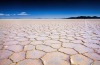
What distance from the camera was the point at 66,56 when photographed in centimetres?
160

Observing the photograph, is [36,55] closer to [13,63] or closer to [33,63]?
[33,63]

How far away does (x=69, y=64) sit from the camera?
4.42 feet

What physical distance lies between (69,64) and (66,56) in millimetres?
254

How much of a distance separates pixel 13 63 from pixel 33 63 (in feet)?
0.90

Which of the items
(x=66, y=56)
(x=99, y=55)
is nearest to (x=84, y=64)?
(x=66, y=56)

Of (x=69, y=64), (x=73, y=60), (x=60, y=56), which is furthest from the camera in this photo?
(x=60, y=56)

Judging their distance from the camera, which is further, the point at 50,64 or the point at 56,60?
the point at 56,60

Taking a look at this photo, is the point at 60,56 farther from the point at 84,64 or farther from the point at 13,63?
the point at 13,63

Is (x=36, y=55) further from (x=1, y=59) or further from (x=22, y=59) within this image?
(x=1, y=59)

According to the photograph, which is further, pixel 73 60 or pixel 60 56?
pixel 60 56

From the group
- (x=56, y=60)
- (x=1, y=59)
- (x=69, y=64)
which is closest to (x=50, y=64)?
(x=56, y=60)

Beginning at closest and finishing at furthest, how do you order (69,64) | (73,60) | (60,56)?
(69,64) → (73,60) → (60,56)

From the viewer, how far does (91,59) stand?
4.91 ft

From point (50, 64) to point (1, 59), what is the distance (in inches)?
29.5
